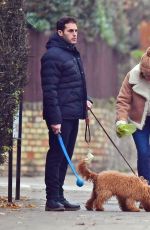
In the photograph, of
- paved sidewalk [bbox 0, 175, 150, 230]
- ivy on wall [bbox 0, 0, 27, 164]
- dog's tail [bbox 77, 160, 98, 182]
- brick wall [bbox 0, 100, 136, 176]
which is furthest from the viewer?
brick wall [bbox 0, 100, 136, 176]

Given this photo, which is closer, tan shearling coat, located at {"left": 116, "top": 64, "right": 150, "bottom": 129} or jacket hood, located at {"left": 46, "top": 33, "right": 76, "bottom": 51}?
jacket hood, located at {"left": 46, "top": 33, "right": 76, "bottom": 51}

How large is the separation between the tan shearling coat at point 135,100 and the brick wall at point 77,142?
5.06 meters

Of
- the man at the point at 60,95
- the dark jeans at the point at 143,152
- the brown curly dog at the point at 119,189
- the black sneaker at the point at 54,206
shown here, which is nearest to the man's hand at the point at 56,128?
the man at the point at 60,95

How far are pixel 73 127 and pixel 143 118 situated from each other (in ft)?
2.94

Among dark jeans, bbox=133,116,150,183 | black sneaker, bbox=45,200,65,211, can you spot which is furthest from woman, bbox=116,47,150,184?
black sneaker, bbox=45,200,65,211

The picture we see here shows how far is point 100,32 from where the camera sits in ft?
61.4

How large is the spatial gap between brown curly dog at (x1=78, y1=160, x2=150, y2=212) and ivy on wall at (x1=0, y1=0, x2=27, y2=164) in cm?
88

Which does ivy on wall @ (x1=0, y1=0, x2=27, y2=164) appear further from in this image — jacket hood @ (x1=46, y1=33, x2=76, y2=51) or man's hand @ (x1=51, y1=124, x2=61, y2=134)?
man's hand @ (x1=51, y1=124, x2=61, y2=134)

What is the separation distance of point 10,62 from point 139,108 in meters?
1.59

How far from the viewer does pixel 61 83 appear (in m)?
10.7

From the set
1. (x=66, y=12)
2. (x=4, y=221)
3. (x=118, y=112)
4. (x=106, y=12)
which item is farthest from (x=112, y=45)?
(x=4, y=221)

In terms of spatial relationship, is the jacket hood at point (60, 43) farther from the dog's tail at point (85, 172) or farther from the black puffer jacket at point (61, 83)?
the dog's tail at point (85, 172)

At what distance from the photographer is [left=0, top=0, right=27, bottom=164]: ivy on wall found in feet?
35.2

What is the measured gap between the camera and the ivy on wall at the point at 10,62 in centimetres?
1073
